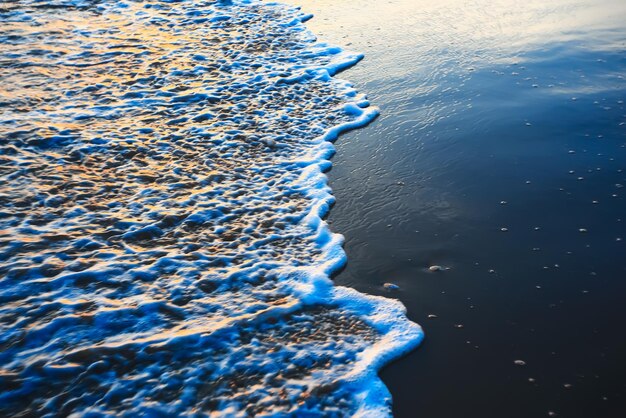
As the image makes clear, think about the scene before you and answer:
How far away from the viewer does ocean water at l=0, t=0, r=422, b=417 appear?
2.54m

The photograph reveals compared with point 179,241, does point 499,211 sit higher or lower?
higher

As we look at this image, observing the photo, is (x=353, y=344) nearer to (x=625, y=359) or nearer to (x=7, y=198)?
(x=625, y=359)

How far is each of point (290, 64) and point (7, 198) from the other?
12.5 ft

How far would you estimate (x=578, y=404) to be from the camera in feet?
7.52

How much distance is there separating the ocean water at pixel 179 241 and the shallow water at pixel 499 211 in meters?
0.24

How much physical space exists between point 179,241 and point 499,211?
234 centimetres

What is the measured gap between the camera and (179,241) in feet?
11.8

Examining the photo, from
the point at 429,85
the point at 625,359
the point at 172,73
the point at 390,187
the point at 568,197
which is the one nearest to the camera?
the point at 625,359

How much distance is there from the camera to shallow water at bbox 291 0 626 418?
8.13 ft

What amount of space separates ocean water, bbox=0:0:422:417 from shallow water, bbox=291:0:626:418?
24 centimetres

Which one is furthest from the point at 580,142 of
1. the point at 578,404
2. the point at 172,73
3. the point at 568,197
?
the point at 172,73

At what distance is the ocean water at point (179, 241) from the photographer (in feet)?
8.34

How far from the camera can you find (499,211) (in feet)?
11.7

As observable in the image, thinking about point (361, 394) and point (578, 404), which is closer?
point (578, 404)
